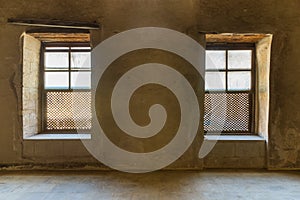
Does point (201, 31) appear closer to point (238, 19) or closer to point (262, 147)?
point (238, 19)

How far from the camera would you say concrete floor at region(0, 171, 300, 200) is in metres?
2.49

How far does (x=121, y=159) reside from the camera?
333cm

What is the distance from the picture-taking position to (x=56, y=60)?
12.3 feet

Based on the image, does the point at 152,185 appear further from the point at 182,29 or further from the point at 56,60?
the point at 56,60

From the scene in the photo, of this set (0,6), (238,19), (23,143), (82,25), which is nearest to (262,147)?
(238,19)

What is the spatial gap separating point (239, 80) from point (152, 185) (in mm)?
1937

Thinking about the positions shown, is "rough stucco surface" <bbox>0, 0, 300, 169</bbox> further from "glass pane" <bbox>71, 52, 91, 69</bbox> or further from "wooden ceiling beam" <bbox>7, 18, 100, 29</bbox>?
"glass pane" <bbox>71, 52, 91, 69</bbox>

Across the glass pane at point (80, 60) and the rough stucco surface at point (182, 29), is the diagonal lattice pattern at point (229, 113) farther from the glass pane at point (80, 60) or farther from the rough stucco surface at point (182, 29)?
the glass pane at point (80, 60)

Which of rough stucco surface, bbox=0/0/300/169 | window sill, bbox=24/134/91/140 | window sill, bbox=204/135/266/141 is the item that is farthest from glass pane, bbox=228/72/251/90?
window sill, bbox=24/134/91/140

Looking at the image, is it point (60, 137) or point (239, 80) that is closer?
point (60, 137)

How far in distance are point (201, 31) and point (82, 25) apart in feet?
4.94

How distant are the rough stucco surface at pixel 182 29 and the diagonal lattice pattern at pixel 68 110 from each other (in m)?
0.46

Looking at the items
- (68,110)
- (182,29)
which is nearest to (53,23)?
(68,110)

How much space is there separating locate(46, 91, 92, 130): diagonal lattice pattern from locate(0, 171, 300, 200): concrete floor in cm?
76
